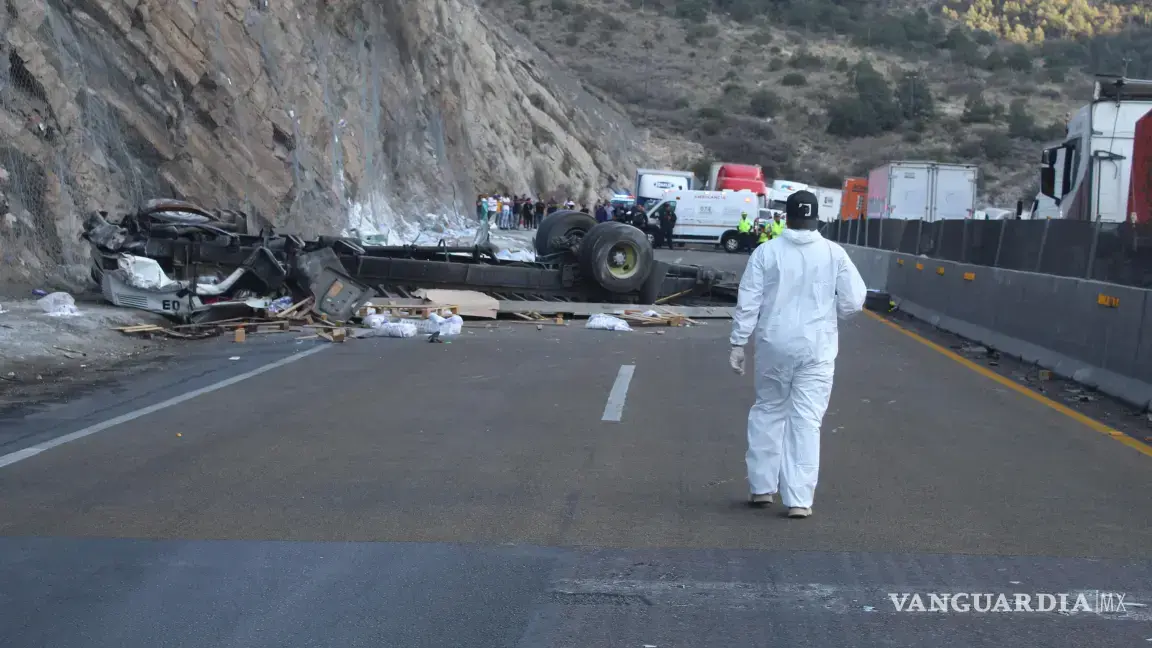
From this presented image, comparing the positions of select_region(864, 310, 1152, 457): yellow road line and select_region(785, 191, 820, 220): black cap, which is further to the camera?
select_region(864, 310, 1152, 457): yellow road line

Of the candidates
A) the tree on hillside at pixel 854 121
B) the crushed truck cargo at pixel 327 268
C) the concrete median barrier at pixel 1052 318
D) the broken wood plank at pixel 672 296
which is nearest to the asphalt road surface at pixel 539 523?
the concrete median barrier at pixel 1052 318

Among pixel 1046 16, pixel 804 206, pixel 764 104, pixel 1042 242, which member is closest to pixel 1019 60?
pixel 1046 16

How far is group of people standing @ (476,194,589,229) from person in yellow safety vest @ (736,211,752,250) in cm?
608

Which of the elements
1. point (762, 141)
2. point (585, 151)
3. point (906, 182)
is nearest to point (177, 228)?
point (906, 182)

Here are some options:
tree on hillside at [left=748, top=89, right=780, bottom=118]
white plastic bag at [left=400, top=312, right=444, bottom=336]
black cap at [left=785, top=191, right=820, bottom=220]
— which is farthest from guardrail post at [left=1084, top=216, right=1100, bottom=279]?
A: tree on hillside at [left=748, top=89, right=780, bottom=118]

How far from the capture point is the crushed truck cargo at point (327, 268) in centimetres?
1631

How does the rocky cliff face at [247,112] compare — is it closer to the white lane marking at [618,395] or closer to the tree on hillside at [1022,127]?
the white lane marking at [618,395]

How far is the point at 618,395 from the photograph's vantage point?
11312mm

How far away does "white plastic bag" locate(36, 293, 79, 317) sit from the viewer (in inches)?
598

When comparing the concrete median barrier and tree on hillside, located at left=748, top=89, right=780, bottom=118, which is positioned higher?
tree on hillside, located at left=748, top=89, right=780, bottom=118

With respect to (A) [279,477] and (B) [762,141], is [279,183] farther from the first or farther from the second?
(B) [762,141]

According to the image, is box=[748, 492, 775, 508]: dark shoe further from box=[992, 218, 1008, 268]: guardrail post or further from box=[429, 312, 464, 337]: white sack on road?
box=[992, 218, 1008, 268]: guardrail post

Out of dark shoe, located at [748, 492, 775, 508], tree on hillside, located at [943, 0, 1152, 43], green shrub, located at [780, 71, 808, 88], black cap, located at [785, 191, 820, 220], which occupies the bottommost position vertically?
dark shoe, located at [748, 492, 775, 508]

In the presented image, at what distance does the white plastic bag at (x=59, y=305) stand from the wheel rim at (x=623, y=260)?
24.9ft
